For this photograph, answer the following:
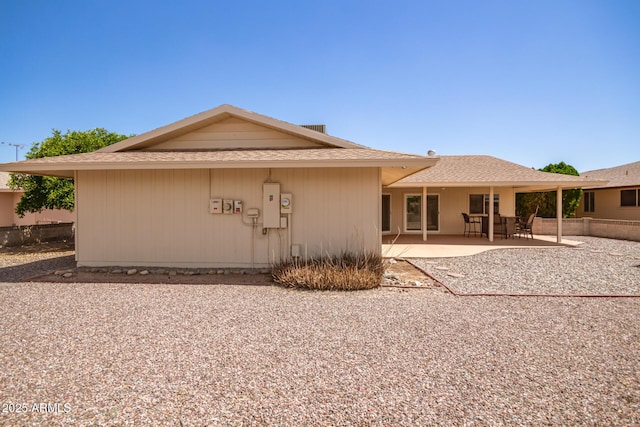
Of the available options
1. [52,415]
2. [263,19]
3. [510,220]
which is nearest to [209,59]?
[263,19]

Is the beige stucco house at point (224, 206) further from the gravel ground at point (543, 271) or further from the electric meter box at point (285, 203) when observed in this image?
the gravel ground at point (543, 271)

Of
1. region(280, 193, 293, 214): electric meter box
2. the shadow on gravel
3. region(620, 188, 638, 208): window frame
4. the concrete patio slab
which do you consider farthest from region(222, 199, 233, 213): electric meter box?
region(620, 188, 638, 208): window frame

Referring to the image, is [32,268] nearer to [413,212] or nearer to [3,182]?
[3,182]

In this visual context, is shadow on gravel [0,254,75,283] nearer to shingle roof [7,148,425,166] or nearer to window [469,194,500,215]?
shingle roof [7,148,425,166]

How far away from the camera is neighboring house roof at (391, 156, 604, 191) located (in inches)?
477

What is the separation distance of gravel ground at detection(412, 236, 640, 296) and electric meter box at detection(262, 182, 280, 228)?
387 centimetres

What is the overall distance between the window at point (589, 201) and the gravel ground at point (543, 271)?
990 centimetres

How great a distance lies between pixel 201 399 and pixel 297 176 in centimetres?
580

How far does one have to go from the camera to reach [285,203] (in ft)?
25.1

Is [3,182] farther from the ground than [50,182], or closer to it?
farther from the ground

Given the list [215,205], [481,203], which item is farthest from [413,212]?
[215,205]

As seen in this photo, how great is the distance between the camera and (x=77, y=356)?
10.7 ft

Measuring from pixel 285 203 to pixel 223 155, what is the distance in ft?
5.92

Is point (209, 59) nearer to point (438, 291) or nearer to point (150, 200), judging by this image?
point (150, 200)
